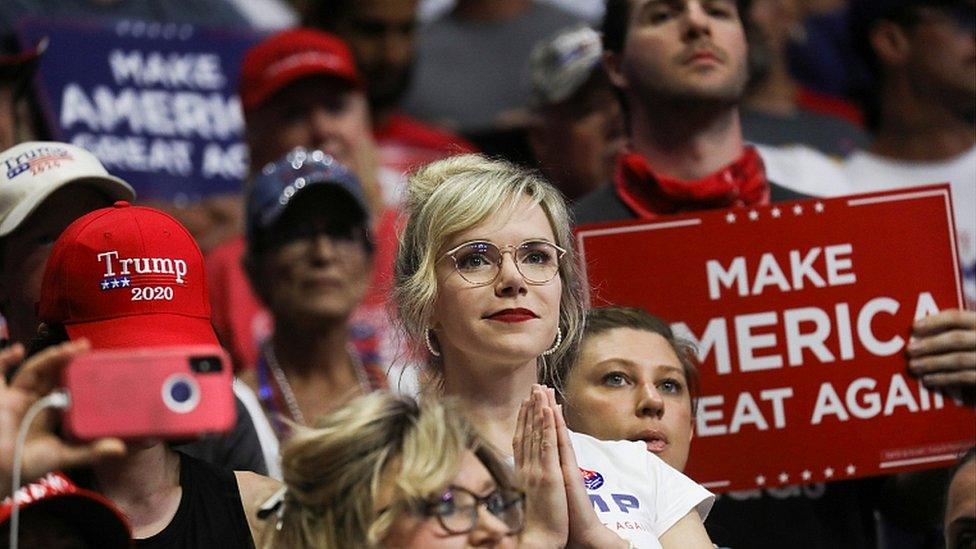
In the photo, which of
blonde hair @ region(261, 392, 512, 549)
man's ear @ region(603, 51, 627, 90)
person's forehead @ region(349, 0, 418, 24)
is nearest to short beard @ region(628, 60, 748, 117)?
man's ear @ region(603, 51, 627, 90)

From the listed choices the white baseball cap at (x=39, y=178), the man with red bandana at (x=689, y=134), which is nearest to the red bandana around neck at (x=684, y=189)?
the man with red bandana at (x=689, y=134)

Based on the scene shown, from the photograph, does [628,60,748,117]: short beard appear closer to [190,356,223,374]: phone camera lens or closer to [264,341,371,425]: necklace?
[264,341,371,425]: necklace

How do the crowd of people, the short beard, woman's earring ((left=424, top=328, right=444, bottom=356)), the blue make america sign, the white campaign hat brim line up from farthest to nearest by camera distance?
the blue make america sign
the short beard
the white campaign hat brim
woman's earring ((left=424, top=328, right=444, bottom=356))
the crowd of people

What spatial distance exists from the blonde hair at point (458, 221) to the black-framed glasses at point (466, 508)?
79 centimetres

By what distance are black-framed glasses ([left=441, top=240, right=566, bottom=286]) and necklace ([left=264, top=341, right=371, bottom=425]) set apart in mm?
1775

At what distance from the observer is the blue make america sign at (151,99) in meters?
6.95

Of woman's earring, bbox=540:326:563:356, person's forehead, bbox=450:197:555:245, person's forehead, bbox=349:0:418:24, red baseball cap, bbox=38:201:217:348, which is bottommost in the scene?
woman's earring, bbox=540:326:563:356

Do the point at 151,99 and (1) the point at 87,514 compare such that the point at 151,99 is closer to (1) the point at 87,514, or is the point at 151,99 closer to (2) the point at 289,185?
(2) the point at 289,185

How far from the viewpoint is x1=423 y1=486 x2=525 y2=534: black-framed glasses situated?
10.9 feet

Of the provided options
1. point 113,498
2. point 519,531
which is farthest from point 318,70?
point 519,531

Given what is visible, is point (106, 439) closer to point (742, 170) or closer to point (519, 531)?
point (519, 531)

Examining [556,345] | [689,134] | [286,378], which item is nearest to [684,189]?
[689,134]

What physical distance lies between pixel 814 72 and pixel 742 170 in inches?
147

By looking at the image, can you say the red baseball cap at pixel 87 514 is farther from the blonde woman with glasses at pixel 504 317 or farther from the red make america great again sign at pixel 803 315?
the red make america great again sign at pixel 803 315
